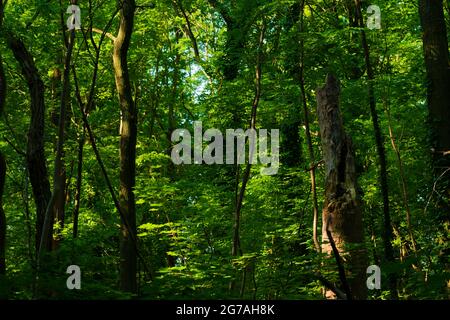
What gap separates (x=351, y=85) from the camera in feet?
39.0

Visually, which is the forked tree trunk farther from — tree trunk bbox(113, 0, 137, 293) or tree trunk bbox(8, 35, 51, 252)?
tree trunk bbox(8, 35, 51, 252)

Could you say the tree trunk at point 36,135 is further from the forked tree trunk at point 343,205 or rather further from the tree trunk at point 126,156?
the forked tree trunk at point 343,205

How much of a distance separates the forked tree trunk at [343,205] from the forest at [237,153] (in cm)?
2

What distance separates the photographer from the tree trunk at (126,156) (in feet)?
30.3

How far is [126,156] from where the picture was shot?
9695mm

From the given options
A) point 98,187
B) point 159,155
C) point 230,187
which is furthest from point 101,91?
point 230,187

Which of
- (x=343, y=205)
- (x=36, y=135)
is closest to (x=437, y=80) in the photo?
(x=343, y=205)

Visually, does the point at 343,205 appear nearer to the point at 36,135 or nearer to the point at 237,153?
the point at 36,135

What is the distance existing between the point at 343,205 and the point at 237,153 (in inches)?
290

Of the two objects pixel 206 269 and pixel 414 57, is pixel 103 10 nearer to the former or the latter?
pixel 414 57

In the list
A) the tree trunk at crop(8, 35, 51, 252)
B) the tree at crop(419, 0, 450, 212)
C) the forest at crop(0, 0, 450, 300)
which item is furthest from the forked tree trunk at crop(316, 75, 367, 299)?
the tree trunk at crop(8, 35, 51, 252)

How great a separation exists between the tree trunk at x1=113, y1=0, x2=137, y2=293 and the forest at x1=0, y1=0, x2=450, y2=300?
0.09 ft

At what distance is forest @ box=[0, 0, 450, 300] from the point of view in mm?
6004

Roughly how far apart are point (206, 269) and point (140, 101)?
511 inches
